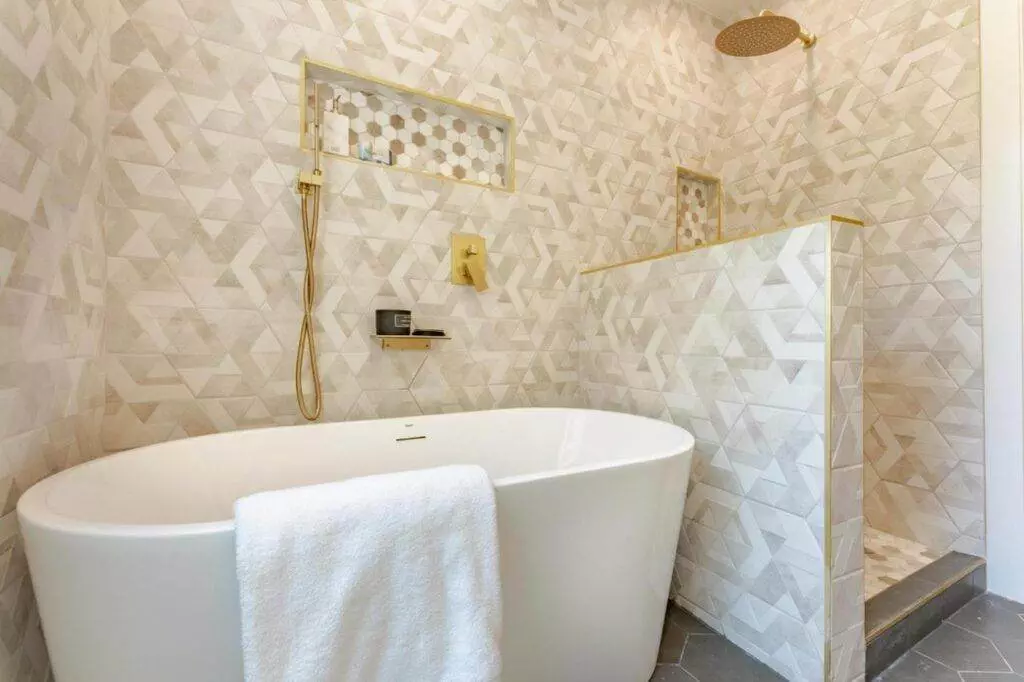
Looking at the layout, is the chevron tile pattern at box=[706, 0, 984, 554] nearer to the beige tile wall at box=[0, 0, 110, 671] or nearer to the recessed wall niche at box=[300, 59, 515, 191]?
the recessed wall niche at box=[300, 59, 515, 191]

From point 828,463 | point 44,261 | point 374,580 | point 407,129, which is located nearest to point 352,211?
point 407,129

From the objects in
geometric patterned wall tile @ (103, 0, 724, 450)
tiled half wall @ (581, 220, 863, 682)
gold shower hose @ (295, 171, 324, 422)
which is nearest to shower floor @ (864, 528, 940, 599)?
tiled half wall @ (581, 220, 863, 682)

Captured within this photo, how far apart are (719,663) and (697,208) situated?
240 cm

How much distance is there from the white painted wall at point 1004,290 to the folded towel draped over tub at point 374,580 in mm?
2125

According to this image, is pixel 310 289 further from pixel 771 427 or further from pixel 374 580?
pixel 771 427

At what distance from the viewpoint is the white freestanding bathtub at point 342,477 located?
28.6 inches

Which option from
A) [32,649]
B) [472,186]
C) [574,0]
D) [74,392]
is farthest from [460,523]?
[574,0]

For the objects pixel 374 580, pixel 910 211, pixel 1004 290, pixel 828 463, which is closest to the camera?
pixel 374 580

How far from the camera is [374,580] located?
31.3 inches

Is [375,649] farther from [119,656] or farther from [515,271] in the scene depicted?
[515,271]

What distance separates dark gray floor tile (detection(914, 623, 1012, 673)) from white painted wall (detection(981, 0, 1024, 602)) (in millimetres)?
445

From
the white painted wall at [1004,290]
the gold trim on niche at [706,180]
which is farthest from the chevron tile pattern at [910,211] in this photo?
the gold trim on niche at [706,180]

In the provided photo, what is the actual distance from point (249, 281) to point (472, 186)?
3.18 ft

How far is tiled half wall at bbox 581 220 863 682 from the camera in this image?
4.12 ft
